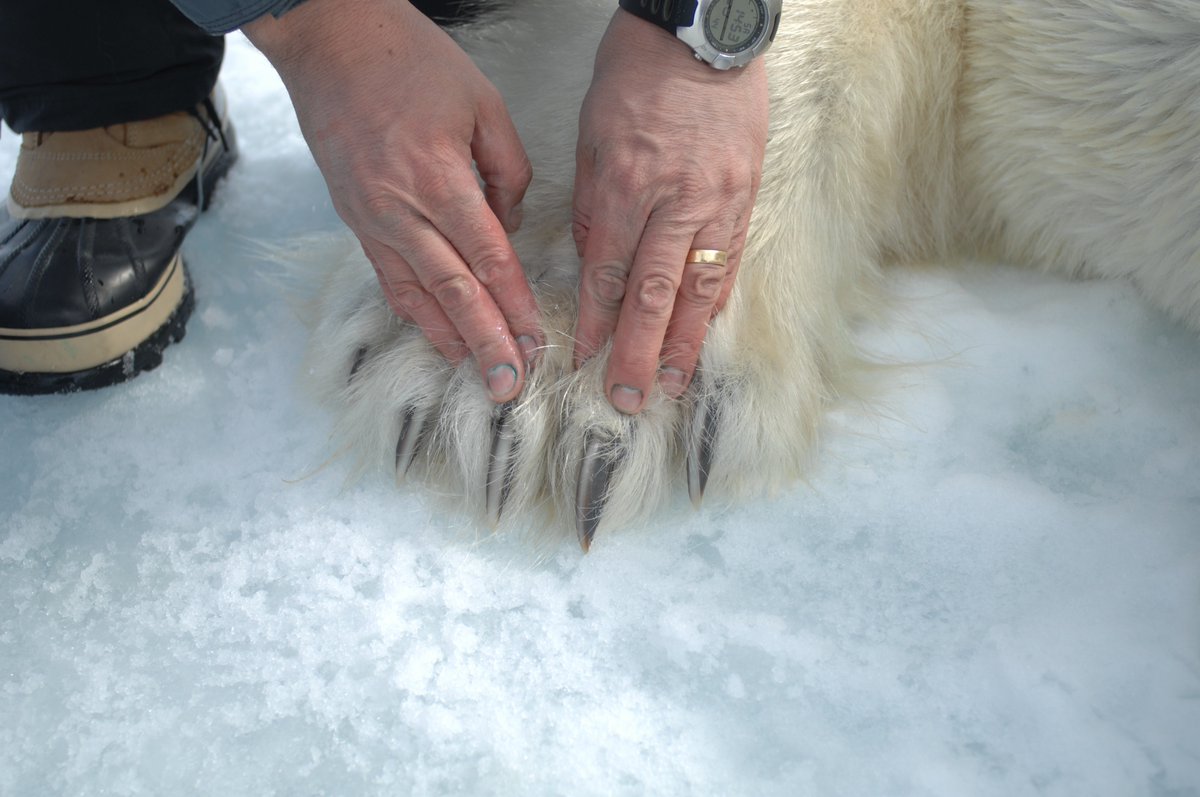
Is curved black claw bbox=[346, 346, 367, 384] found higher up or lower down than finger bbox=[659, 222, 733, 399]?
lower down

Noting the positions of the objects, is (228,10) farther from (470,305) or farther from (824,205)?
(824,205)


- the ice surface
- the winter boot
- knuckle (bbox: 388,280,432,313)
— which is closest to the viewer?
the ice surface

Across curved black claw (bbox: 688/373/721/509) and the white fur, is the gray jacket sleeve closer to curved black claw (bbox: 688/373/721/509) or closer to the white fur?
the white fur

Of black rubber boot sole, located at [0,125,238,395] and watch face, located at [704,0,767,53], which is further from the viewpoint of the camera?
black rubber boot sole, located at [0,125,238,395]

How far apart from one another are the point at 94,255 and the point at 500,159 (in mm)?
517

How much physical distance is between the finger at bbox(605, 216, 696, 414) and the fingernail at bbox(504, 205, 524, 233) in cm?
14

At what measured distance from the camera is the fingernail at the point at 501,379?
82 centimetres

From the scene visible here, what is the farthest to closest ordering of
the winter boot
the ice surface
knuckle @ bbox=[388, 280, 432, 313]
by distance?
the winter boot
knuckle @ bbox=[388, 280, 432, 313]
the ice surface

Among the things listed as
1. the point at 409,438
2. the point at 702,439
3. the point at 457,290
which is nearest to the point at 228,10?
the point at 457,290

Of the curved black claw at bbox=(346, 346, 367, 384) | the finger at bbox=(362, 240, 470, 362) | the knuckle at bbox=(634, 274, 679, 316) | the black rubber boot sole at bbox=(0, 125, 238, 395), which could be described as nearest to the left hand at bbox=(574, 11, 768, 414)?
the knuckle at bbox=(634, 274, 679, 316)

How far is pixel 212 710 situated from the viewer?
766mm

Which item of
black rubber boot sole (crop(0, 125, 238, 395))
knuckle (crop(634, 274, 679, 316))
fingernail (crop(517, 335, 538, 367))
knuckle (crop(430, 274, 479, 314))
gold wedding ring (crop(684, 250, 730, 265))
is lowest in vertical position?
black rubber boot sole (crop(0, 125, 238, 395))

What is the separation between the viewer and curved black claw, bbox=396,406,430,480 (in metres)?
0.87

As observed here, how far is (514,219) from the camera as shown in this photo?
0.90 metres
